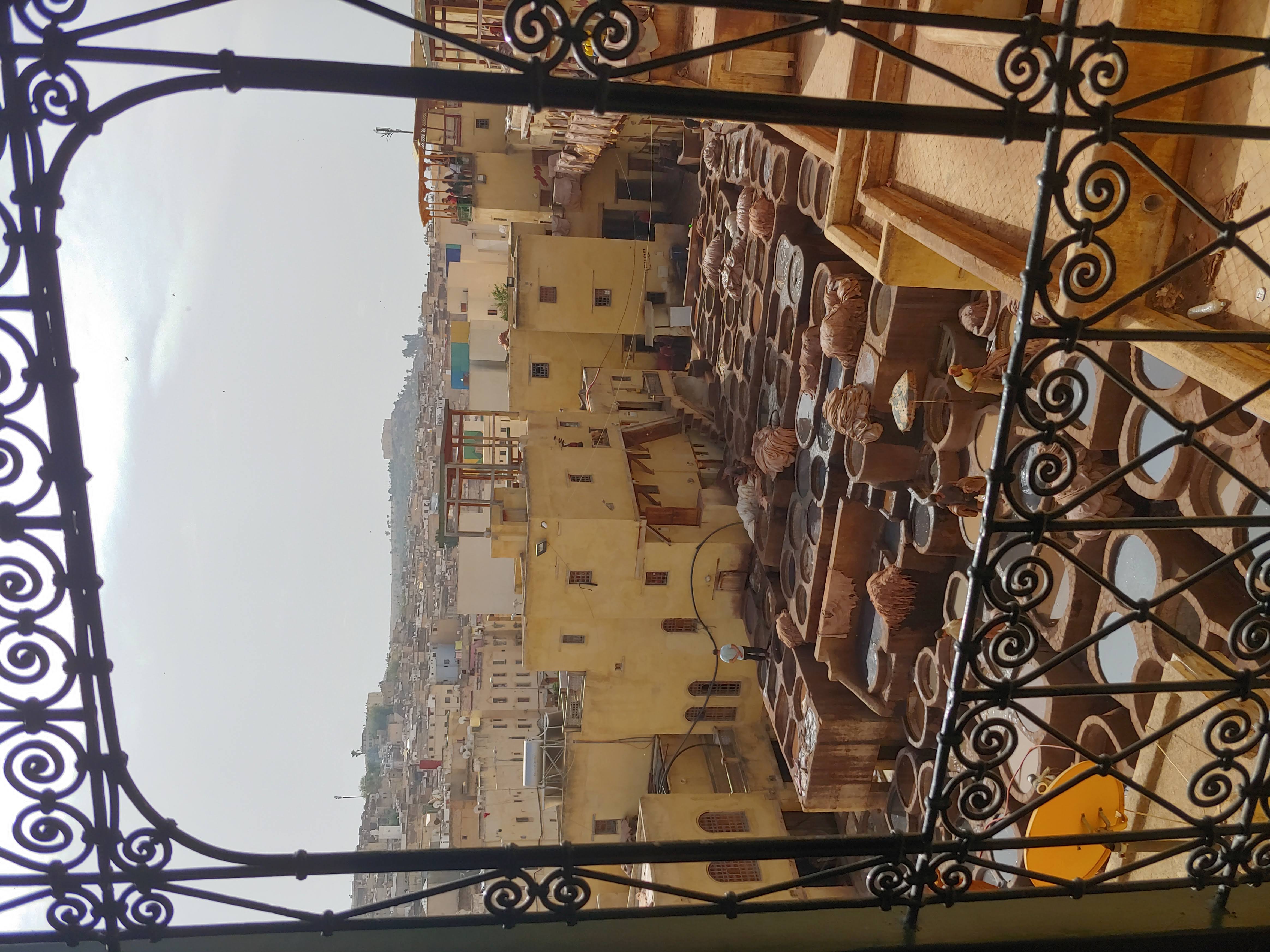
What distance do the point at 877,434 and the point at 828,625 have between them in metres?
2.57

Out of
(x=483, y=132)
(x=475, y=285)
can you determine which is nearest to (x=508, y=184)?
(x=483, y=132)

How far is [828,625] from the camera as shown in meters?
9.04

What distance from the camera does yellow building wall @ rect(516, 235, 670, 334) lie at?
17328 mm

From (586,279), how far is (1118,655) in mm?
14117

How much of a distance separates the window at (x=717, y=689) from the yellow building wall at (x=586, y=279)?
7839 millimetres

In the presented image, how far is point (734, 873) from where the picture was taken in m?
12.8

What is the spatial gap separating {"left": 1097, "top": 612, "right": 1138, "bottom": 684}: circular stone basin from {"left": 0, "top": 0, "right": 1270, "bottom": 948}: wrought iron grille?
1864 mm

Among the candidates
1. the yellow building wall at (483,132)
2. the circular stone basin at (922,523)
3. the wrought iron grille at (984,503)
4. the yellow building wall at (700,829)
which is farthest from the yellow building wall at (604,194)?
the wrought iron grille at (984,503)


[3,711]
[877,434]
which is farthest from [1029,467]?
[877,434]

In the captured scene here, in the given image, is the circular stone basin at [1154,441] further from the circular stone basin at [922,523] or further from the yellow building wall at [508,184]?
the yellow building wall at [508,184]

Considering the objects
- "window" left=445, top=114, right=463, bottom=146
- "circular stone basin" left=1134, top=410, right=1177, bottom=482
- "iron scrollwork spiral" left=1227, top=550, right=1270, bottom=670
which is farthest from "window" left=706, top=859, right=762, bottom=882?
"window" left=445, top=114, right=463, bottom=146

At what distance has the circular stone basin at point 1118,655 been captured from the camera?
4996mm

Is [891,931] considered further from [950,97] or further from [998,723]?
[950,97]

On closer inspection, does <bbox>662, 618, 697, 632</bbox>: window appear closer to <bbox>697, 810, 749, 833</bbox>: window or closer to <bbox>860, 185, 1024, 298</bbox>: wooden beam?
<bbox>697, 810, 749, 833</bbox>: window
